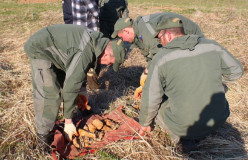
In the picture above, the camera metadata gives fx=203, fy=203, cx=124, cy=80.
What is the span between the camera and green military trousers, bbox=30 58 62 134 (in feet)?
7.37

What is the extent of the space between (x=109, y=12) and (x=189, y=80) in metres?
3.45

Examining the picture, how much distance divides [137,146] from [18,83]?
9.43ft

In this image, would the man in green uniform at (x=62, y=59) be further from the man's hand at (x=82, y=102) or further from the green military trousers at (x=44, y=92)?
the man's hand at (x=82, y=102)

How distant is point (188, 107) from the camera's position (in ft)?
6.59

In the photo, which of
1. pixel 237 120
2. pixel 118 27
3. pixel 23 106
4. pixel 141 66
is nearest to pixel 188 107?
pixel 237 120

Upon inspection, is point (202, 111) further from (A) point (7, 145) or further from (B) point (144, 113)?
(A) point (7, 145)

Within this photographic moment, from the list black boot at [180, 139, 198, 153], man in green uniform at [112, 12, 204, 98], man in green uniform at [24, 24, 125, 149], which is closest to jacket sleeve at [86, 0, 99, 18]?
man in green uniform at [112, 12, 204, 98]

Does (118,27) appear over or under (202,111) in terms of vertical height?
over

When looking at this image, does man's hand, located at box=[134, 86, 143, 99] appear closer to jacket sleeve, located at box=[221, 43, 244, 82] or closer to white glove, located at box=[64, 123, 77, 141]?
white glove, located at box=[64, 123, 77, 141]

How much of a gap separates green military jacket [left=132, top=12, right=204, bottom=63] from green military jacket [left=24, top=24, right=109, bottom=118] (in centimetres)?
110

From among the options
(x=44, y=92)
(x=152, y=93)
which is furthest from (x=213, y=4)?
(x=44, y=92)

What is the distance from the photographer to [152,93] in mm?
2115

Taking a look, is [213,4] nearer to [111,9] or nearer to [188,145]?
[111,9]

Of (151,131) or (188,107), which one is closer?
(188,107)
